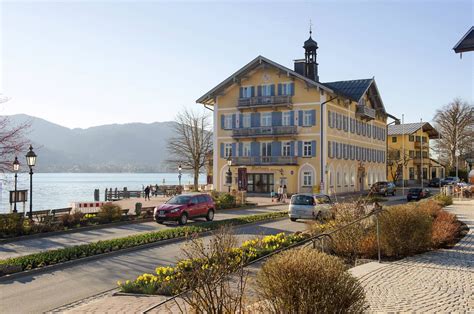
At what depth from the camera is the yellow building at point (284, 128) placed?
4947 centimetres

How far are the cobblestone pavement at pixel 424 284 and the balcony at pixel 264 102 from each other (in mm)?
37000

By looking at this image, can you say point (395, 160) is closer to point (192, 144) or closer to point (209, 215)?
point (192, 144)

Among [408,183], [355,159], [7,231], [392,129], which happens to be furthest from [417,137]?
[7,231]

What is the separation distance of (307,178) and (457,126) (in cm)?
3875

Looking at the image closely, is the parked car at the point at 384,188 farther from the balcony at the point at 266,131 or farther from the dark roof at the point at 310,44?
the dark roof at the point at 310,44

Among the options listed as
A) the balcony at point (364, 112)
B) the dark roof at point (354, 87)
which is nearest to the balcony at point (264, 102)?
the dark roof at point (354, 87)

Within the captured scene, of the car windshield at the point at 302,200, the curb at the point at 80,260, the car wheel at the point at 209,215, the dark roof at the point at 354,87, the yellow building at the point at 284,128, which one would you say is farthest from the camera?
the dark roof at the point at 354,87

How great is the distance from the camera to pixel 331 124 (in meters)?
50.9

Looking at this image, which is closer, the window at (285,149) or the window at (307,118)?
the window at (307,118)

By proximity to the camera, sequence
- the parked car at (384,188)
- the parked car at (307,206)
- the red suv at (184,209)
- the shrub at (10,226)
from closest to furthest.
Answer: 1. the shrub at (10,226)
2. the red suv at (184,209)
3. the parked car at (307,206)
4. the parked car at (384,188)

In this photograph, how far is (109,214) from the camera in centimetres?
2433

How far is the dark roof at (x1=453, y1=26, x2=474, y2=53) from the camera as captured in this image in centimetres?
1034

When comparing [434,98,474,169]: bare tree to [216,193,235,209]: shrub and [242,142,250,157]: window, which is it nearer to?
[242,142,250,157]: window

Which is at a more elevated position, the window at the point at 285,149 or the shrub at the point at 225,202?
the window at the point at 285,149
